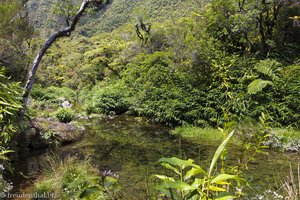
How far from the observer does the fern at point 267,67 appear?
39.5 ft

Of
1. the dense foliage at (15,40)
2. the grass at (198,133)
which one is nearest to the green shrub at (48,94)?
the dense foliage at (15,40)

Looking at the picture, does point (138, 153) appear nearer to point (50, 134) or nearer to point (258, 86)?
point (50, 134)

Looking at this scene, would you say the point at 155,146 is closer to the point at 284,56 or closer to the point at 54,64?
the point at 284,56

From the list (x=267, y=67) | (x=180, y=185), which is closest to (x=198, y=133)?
(x=267, y=67)

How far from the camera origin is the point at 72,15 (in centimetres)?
746

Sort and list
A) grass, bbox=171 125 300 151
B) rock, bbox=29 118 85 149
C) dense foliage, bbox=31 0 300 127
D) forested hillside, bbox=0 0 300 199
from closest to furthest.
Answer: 1. forested hillside, bbox=0 0 300 199
2. rock, bbox=29 118 85 149
3. grass, bbox=171 125 300 151
4. dense foliage, bbox=31 0 300 127

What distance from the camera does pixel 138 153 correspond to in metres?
9.03

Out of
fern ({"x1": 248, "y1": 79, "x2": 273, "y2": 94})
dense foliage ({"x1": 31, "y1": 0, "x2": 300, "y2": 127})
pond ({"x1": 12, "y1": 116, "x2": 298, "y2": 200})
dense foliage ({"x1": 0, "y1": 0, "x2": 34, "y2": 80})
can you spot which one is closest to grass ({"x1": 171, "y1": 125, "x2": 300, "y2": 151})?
pond ({"x1": 12, "y1": 116, "x2": 298, "y2": 200})

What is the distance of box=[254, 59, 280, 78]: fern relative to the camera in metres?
12.0

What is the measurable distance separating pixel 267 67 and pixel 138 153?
6885 millimetres

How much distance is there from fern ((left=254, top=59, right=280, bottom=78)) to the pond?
4.28 meters

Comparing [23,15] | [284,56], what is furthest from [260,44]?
[23,15]

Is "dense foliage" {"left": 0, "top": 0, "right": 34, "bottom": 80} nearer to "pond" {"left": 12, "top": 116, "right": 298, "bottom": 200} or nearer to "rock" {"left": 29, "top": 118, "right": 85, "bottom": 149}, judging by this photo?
"pond" {"left": 12, "top": 116, "right": 298, "bottom": 200}

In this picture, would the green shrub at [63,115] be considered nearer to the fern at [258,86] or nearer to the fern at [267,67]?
the fern at [258,86]
